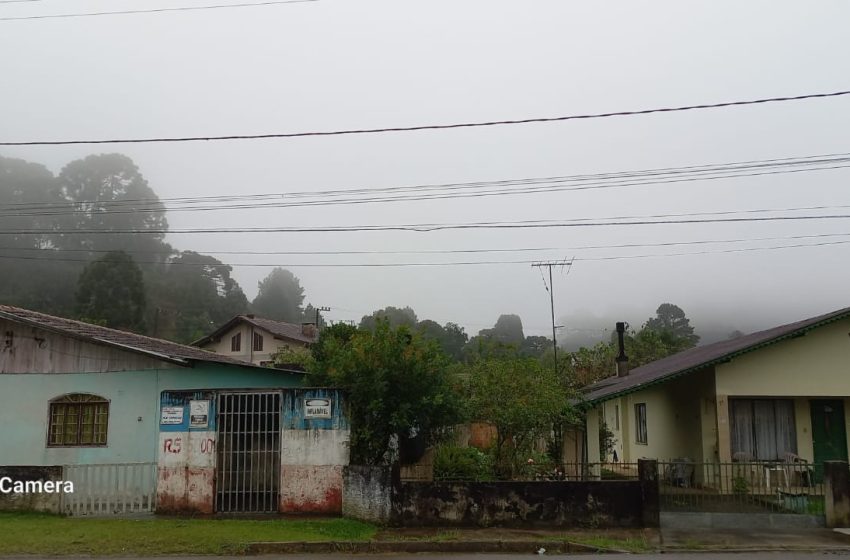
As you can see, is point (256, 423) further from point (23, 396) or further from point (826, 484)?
point (826, 484)

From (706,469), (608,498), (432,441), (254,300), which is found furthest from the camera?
(254,300)

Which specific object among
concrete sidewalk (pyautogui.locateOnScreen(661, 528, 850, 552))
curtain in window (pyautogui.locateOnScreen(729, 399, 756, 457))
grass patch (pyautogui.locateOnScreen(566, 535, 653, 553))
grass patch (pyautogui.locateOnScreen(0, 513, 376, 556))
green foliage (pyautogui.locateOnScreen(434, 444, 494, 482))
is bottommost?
concrete sidewalk (pyautogui.locateOnScreen(661, 528, 850, 552))

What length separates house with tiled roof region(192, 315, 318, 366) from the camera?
52375 mm

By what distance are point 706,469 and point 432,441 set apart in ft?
18.3

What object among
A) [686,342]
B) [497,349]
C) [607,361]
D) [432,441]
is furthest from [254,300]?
[432,441]

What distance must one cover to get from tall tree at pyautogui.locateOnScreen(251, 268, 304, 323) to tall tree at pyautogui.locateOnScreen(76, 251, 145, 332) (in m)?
35.8

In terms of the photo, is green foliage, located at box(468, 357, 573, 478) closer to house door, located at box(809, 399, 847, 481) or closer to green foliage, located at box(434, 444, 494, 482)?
green foliage, located at box(434, 444, 494, 482)

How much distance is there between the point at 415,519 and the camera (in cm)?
1329

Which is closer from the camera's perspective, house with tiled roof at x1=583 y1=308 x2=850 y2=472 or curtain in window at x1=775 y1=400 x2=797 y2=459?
house with tiled roof at x1=583 y1=308 x2=850 y2=472

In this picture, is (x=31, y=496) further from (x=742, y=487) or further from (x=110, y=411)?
(x=742, y=487)

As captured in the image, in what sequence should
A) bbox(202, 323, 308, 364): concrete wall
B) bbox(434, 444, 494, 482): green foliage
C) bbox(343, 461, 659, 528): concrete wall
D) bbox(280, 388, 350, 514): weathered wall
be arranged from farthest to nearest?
bbox(202, 323, 308, 364): concrete wall, bbox(434, 444, 494, 482): green foliage, bbox(280, 388, 350, 514): weathered wall, bbox(343, 461, 659, 528): concrete wall

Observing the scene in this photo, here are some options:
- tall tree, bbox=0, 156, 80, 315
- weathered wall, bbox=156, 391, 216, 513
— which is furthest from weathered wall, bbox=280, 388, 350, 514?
tall tree, bbox=0, 156, 80, 315

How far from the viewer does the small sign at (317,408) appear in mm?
14359

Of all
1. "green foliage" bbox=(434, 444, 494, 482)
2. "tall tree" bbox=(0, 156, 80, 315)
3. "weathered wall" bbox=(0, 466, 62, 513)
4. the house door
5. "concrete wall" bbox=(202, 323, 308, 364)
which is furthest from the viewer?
"tall tree" bbox=(0, 156, 80, 315)
